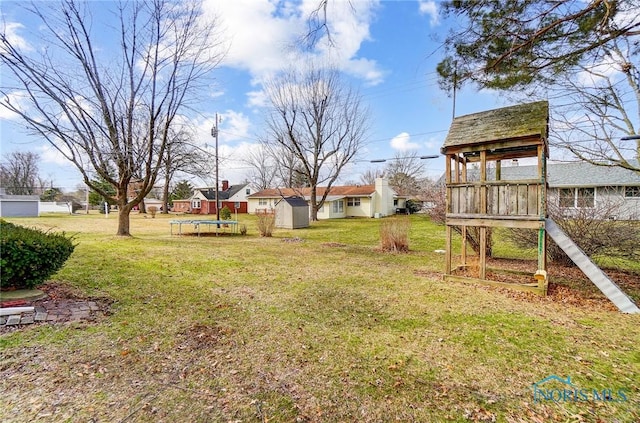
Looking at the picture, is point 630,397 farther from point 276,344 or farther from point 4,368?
point 4,368

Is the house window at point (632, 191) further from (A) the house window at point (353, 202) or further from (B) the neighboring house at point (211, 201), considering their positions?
(B) the neighboring house at point (211, 201)

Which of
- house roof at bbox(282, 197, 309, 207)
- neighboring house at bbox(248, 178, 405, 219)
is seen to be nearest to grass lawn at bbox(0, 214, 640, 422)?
house roof at bbox(282, 197, 309, 207)

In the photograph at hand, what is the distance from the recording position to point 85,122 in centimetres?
973

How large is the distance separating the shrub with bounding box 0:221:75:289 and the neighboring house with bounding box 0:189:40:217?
27994 mm

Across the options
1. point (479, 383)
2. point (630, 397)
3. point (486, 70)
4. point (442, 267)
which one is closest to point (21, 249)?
point (479, 383)

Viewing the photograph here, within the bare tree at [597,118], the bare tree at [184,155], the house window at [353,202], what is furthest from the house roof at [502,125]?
the house window at [353,202]

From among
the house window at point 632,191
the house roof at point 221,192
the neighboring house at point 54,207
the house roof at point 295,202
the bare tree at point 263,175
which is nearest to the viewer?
the house window at point 632,191

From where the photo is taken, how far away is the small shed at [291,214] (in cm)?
1894

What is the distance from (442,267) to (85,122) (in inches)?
462

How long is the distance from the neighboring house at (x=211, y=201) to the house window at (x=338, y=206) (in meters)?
16.1

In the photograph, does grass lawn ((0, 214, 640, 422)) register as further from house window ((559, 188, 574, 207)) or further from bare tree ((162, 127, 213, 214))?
bare tree ((162, 127, 213, 214))

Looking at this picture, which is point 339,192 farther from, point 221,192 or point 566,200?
point 566,200

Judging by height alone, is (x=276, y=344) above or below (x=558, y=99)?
below

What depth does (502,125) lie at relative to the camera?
6188 mm
